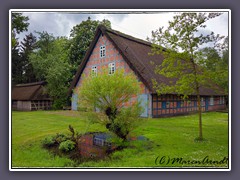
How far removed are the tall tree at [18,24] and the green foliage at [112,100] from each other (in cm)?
182

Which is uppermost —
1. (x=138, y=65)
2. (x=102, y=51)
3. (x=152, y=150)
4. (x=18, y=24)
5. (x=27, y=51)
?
(x=102, y=51)

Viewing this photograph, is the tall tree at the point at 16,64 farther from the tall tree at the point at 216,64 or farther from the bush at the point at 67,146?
the tall tree at the point at 216,64

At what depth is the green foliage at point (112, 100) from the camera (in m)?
5.35

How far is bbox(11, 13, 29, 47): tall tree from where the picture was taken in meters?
4.34

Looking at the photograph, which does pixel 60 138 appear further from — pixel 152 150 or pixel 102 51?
pixel 102 51

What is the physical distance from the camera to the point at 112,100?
17.9 feet

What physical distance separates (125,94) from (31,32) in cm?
264

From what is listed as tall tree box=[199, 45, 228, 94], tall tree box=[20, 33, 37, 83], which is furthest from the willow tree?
tall tree box=[20, 33, 37, 83]

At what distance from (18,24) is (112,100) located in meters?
2.65

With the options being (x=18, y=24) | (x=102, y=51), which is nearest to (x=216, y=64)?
(x=18, y=24)
